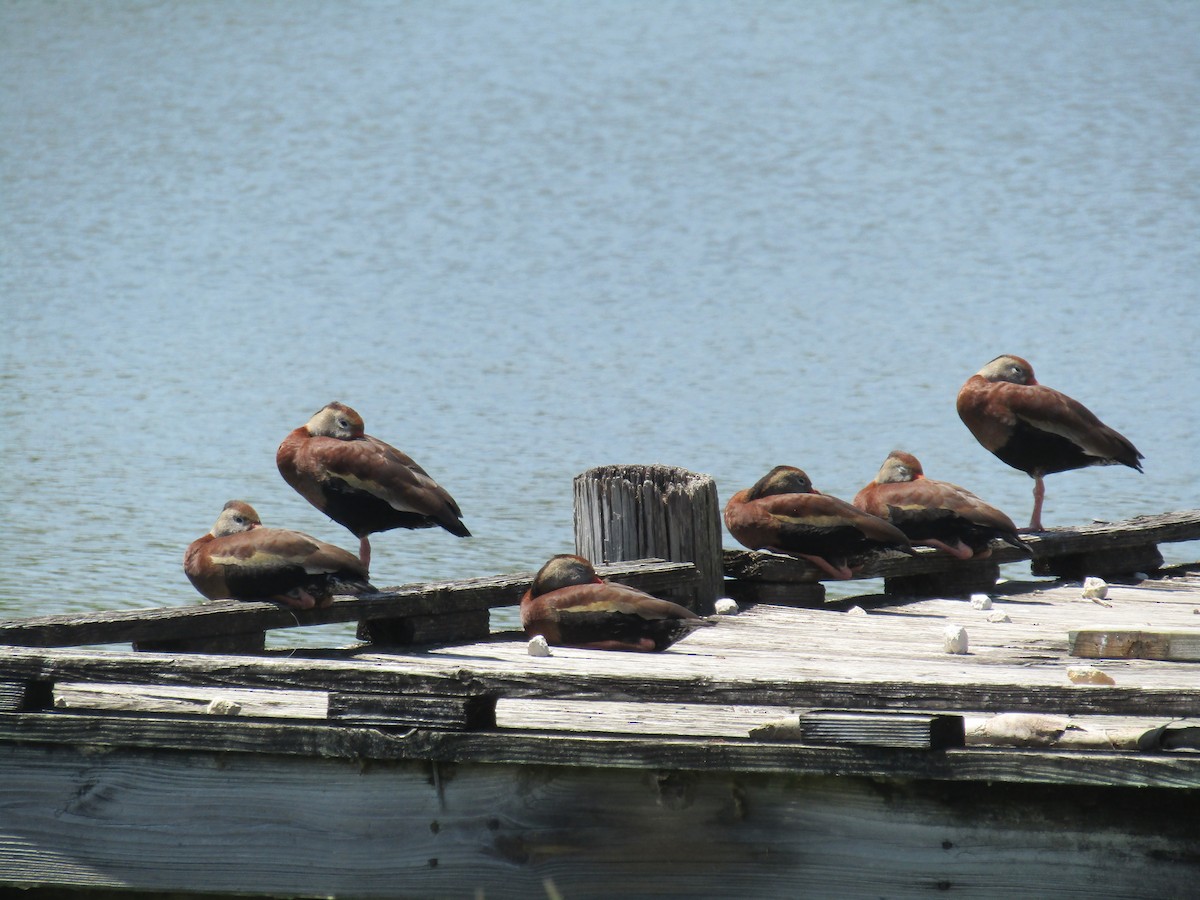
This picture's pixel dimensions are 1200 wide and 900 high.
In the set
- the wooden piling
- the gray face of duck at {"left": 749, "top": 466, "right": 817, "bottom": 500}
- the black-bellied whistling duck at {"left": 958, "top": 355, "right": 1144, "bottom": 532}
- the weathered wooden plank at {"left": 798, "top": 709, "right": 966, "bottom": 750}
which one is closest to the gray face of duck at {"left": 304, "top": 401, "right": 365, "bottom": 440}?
the wooden piling

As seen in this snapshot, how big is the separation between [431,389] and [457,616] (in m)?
14.1

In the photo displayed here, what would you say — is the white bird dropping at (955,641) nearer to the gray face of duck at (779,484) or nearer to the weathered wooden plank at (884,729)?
the gray face of duck at (779,484)

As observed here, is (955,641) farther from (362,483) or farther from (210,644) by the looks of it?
(210,644)

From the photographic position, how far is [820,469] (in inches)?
638

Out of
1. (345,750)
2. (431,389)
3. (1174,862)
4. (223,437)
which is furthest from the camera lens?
(431,389)

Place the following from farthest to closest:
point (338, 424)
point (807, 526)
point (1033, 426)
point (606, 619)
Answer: point (1033, 426) < point (807, 526) < point (338, 424) < point (606, 619)

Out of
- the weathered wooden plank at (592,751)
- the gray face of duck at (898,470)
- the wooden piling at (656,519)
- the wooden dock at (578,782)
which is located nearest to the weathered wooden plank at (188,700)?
the wooden dock at (578,782)

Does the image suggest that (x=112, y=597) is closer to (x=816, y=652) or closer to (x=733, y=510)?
(x=733, y=510)

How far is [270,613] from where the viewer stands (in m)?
5.91

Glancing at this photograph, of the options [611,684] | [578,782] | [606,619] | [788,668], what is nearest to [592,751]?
[578,782]

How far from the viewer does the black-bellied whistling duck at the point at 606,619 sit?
19.3ft

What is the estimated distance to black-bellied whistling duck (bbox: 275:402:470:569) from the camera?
6.70 meters

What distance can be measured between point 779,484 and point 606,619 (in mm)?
1746

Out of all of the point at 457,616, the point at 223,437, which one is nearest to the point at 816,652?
the point at 457,616
